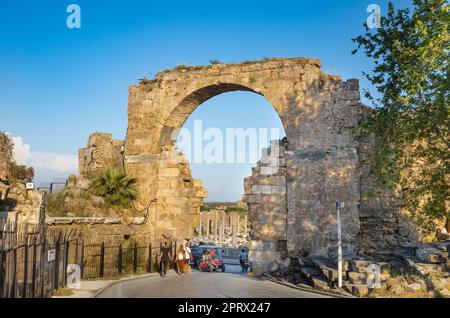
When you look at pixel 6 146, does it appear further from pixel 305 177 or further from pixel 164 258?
pixel 305 177

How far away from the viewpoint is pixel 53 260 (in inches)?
377

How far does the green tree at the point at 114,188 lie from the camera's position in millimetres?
16141

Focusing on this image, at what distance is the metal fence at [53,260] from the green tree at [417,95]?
751cm

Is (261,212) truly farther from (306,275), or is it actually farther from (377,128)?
(377,128)

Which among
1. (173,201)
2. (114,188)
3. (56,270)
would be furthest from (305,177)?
(56,270)

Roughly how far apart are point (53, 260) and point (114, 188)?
22.5 ft

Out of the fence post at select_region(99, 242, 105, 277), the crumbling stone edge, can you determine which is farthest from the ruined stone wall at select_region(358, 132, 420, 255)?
the fence post at select_region(99, 242, 105, 277)

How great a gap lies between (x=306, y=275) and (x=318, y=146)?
161 inches

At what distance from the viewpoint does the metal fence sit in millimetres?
7469

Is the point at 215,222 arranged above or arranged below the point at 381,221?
below

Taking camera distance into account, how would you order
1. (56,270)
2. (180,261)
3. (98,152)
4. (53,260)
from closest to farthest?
(53,260) < (56,270) < (180,261) < (98,152)

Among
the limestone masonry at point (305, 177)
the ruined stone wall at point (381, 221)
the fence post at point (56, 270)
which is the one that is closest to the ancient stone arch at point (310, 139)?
the limestone masonry at point (305, 177)

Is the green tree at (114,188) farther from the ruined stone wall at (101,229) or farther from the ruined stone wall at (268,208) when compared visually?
the ruined stone wall at (268,208)
